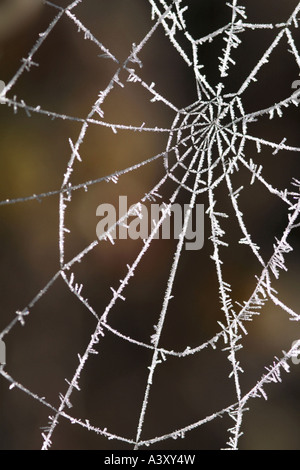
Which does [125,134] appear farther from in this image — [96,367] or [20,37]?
[96,367]

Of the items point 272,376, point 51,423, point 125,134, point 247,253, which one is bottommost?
point 51,423

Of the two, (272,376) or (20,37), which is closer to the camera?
(20,37)

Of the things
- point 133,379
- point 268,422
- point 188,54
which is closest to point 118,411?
point 133,379

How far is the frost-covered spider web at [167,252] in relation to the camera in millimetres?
773

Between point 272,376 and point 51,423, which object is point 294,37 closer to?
point 272,376

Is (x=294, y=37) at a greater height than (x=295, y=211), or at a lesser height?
greater

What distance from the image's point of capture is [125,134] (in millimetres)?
786

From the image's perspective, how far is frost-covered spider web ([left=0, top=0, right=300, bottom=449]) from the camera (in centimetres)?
77

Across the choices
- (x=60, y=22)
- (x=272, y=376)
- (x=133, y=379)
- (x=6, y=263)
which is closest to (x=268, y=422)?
(x=272, y=376)

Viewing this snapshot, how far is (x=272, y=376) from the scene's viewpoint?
834mm

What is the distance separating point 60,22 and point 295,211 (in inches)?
14.6

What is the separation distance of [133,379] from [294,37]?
474mm

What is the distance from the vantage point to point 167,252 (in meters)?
0.82

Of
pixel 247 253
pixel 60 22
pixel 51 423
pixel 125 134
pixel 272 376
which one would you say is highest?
pixel 60 22
